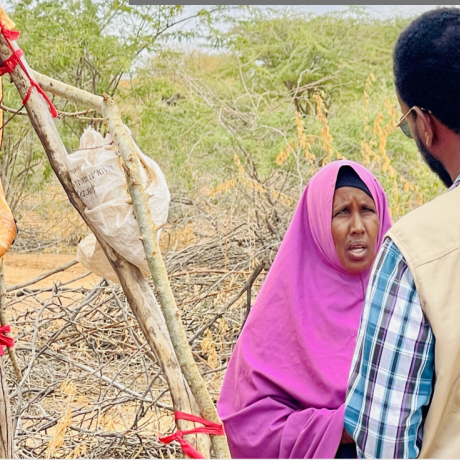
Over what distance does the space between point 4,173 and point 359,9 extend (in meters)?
5.89

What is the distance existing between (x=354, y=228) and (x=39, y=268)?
6960 millimetres

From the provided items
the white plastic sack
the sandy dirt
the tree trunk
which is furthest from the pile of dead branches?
the sandy dirt

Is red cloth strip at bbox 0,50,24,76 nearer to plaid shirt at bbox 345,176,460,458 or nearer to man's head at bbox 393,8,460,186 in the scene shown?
man's head at bbox 393,8,460,186

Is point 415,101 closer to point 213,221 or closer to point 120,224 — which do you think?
point 120,224

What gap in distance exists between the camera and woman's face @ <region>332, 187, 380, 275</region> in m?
1.85

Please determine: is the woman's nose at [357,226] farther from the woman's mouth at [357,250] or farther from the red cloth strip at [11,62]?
the red cloth strip at [11,62]

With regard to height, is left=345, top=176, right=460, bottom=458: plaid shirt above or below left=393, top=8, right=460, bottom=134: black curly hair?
below

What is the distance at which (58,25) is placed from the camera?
21.6ft

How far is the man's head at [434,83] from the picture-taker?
100 centimetres

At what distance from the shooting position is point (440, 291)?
0.91 meters

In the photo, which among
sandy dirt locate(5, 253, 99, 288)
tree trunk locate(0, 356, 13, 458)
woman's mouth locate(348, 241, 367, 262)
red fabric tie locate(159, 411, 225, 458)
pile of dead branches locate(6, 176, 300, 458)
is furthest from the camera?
sandy dirt locate(5, 253, 99, 288)

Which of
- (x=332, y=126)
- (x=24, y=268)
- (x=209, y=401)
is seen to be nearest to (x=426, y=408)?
(x=209, y=401)

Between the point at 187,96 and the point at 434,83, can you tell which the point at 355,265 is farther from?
the point at 187,96

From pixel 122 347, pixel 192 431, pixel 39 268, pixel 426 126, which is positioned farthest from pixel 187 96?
pixel 426 126
